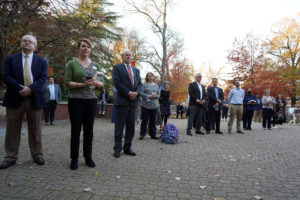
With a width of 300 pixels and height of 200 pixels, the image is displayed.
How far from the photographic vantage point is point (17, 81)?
11.5 ft

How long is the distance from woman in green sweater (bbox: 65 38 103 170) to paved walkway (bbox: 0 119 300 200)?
426mm

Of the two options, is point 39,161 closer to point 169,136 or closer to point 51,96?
point 169,136

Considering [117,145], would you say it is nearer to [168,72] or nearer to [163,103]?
[163,103]

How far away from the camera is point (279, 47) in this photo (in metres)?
24.5

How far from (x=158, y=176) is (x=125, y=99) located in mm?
1748

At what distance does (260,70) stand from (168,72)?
10756 millimetres

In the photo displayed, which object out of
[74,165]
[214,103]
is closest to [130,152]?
[74,165]

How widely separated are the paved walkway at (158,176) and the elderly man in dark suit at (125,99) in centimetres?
42

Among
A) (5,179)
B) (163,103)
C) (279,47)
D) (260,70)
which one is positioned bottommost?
(5,179)

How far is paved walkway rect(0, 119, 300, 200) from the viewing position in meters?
2.69

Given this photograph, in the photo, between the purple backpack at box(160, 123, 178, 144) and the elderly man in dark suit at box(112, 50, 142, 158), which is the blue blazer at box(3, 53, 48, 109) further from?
the purple backpack at box(160, 123, 178, 144)

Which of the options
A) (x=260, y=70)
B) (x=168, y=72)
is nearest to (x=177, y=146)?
(x=260, y=70)

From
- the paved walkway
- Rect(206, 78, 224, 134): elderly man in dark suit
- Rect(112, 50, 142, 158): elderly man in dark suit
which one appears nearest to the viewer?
the paved walkway

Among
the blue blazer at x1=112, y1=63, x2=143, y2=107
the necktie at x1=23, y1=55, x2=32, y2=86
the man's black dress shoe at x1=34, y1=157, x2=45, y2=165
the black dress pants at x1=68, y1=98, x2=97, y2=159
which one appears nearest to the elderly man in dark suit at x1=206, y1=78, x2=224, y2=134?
the blue blazer at x1=112, y1=63, x2=143, y2=107
